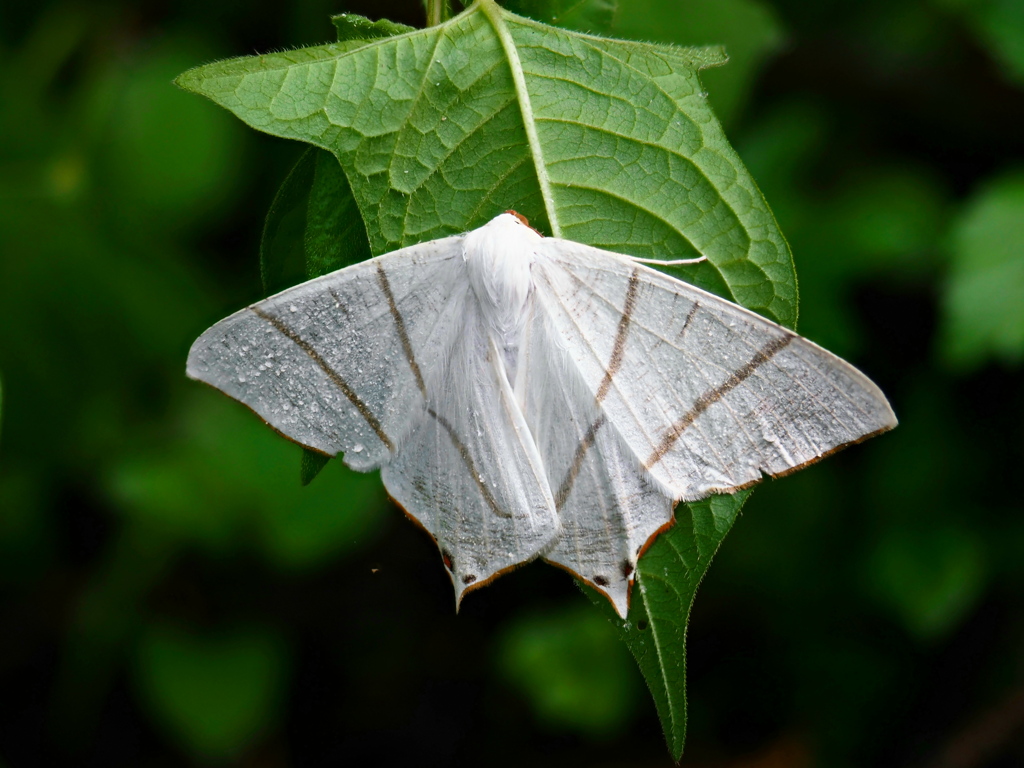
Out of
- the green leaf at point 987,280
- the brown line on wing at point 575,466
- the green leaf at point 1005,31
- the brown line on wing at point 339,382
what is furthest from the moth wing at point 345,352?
the green leaf at point 1005,31

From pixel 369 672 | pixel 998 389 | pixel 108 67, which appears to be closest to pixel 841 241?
pixel 998 389

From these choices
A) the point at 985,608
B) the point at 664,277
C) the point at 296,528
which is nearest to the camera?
the point at 664,277

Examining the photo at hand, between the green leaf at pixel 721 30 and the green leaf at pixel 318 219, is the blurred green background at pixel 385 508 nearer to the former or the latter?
the green leaf at pixel 721 30

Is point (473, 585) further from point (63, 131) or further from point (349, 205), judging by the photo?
point (63, 131)

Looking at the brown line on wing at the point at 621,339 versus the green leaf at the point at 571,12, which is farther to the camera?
the green leaf at the point at 571,12

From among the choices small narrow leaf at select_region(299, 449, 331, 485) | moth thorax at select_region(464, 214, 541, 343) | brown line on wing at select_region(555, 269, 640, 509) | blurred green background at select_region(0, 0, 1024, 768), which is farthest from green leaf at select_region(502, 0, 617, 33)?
blurred green background at select_region(0, 0, 1024, 768)

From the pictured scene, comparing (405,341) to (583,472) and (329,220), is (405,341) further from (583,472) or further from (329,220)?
(583,472)
